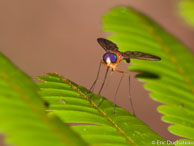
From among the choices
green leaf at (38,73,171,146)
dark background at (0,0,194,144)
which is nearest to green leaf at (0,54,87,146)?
green leaf at (38,73,171,146)

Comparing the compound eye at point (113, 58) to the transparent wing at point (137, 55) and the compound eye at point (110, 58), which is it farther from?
the transparent wing at point (137, 55)

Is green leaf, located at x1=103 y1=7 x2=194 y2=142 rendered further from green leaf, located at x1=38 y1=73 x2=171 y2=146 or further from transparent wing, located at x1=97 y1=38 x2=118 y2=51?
green leaf, located at x1=38 y1=73 x2=171 y2=146

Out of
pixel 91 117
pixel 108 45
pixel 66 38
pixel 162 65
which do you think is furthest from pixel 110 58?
pixel 66 38

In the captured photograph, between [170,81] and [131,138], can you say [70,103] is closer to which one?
[131,138]

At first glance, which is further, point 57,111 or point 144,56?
point 144,56

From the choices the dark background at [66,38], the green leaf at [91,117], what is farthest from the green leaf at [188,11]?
the dark background at [66,38]

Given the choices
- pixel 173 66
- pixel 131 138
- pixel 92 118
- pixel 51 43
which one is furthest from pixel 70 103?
pixel 51 43
